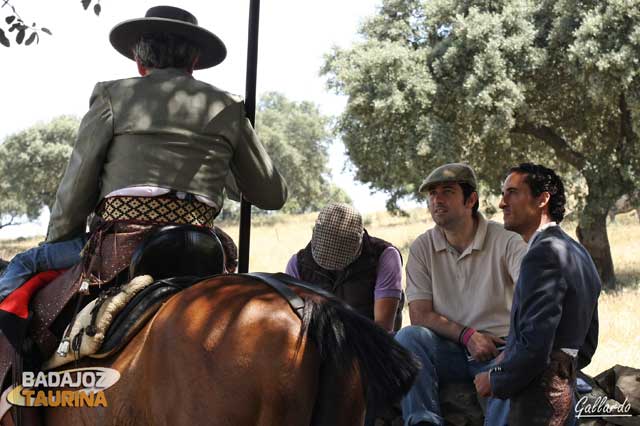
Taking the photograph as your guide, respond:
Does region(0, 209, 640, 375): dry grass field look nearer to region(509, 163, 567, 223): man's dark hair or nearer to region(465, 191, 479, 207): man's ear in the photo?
region(465, 191, 479, 207): man's ear

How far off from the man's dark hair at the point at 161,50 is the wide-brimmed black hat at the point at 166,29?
2 cm

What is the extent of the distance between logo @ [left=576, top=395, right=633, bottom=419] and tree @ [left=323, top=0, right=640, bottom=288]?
46.3 feet

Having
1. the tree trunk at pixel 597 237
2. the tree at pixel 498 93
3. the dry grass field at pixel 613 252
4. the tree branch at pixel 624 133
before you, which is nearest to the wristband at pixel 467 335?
the dry grass field at pixel 613 252

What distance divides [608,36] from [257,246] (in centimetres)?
1660

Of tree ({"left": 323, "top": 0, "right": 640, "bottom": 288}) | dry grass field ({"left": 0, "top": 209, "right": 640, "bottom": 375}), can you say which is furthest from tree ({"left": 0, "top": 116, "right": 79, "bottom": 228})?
tree ({"left": 323, "top": 0, "right": 640, "bottom": 288})

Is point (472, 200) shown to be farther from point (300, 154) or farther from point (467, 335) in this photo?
point (300, 154)

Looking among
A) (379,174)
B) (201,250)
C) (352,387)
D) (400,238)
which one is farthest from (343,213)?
(400,238)

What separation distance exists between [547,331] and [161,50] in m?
2.14

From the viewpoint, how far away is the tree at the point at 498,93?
18109mm

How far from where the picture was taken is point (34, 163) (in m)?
49.1

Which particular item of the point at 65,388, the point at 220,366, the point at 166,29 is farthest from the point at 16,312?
the point at 166,29

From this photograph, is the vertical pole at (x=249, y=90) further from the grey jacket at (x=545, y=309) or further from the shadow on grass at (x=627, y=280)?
the shadow on grass at (x=627, y=280)

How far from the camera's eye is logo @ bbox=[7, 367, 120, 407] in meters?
2.91

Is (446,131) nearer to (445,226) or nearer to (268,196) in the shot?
(445,226)
